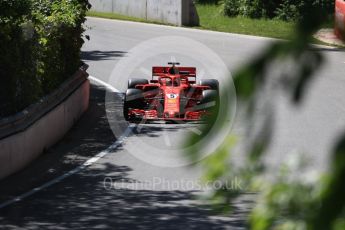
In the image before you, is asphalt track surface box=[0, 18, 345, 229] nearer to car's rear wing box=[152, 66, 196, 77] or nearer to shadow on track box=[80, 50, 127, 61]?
car's rear wing box=[152, 66, 196, 77]

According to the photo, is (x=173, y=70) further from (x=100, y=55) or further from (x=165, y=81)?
(x=100, y=55)

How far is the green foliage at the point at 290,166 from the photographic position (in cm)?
131

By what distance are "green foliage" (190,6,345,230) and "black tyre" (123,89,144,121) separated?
679 inches

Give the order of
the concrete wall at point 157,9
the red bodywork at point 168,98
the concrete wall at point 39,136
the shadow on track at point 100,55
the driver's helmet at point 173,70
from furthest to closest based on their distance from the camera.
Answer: the concrete wall at point 157,9 < the shadow on track at point 100,55 < the driver's helmet at point 173,70 < the red bodywork at point 168,98 < the concrete wall at point 39,136

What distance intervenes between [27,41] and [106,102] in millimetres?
6109

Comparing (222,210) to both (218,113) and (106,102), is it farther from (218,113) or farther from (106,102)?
(106,102)

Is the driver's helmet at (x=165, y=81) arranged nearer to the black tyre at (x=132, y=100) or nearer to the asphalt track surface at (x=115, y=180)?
the black tyre at (x=132, y=100)

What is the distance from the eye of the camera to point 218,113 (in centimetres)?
156

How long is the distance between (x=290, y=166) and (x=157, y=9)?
44434mm

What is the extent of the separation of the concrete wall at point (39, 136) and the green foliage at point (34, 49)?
47cm

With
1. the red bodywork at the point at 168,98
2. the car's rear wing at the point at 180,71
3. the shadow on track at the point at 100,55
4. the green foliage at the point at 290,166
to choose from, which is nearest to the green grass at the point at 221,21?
the shadow on track at the point at 100,55

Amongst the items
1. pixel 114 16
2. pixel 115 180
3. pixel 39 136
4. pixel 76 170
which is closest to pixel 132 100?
pixel 39 136

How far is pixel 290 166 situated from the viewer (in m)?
1.54

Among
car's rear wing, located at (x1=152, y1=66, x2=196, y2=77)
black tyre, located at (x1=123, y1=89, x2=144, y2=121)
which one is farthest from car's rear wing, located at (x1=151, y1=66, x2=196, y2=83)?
black tyre, located at (x1=123, y1=89, x2=144, y2=121)
